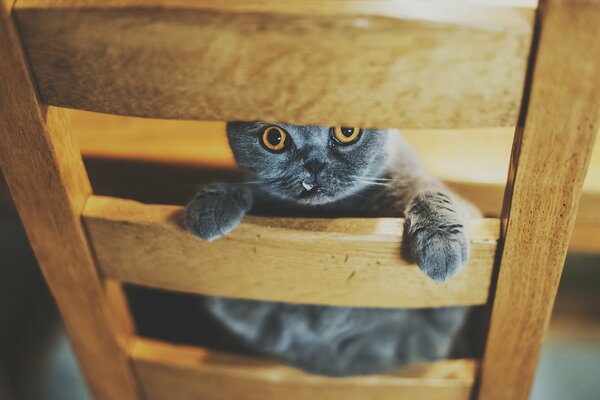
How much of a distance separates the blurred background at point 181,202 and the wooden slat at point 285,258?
330 mm

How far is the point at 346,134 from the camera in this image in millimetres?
702

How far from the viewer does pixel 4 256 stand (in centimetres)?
144

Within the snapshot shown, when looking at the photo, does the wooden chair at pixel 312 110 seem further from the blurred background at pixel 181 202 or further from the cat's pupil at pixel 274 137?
the blurred background at pixel 181 202

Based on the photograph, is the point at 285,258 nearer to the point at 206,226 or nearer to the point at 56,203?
the point at 206,226

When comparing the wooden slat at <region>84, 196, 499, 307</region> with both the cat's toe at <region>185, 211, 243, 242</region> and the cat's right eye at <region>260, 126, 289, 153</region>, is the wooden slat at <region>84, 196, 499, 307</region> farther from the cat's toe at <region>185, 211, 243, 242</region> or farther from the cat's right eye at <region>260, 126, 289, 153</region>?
the cat's right eye at <region>260, 126, 289, 153</region>

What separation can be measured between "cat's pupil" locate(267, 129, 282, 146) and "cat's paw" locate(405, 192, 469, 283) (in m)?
0.20

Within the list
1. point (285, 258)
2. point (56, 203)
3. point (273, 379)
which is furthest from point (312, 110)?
point (273, 379)

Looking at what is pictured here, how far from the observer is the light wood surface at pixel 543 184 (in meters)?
0.39

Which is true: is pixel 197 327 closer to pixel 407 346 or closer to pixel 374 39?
pixel 407 346

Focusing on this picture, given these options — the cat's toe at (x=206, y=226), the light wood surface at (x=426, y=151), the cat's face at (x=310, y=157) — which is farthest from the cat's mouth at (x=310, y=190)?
the light wood surface at (x=426, y=151)

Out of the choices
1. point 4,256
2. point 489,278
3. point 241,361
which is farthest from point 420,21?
point 4,256

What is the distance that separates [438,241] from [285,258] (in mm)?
168

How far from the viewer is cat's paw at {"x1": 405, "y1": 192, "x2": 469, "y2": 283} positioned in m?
0.56

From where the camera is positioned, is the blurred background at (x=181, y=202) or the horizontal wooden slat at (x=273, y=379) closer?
the horizontal wooden slat at (x=273, y=379)
